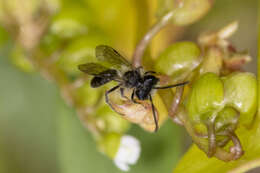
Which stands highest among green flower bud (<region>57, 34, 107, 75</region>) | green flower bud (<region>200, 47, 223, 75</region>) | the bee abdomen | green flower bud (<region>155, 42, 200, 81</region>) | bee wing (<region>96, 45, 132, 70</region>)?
green flower bud (<region>57, 34, 107, 75</region>)

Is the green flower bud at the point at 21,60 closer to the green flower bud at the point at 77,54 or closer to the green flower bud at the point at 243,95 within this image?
the green flower bud at the point at 77,54

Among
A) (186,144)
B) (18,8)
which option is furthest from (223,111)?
(186,144)

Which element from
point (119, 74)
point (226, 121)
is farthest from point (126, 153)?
point (226, 121)

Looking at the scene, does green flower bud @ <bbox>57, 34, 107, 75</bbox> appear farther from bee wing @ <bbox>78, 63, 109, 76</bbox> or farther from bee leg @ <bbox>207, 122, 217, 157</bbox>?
bee leg @ <bbox>207, 122, 217, 157</bbox>

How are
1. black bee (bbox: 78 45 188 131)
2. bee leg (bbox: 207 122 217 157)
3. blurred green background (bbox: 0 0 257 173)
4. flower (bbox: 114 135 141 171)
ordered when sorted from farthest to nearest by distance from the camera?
blurred green background (bbox: 0 0 257 173) < flower (bbox: 114 135 141 171) < black bee (bbox: 78 45 188 131) < bee leg (bbox: 207 122 217 157)

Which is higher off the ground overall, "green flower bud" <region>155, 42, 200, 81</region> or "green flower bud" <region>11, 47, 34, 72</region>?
"green flower bud" <region>11, 47, 34, 72</region>

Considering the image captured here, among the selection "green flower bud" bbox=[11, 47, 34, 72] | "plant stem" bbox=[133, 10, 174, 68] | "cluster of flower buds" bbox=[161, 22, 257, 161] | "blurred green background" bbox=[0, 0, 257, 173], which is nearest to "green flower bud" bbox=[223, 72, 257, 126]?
"cluster of flower buds" bbox=[161, 22, 257, 161]
